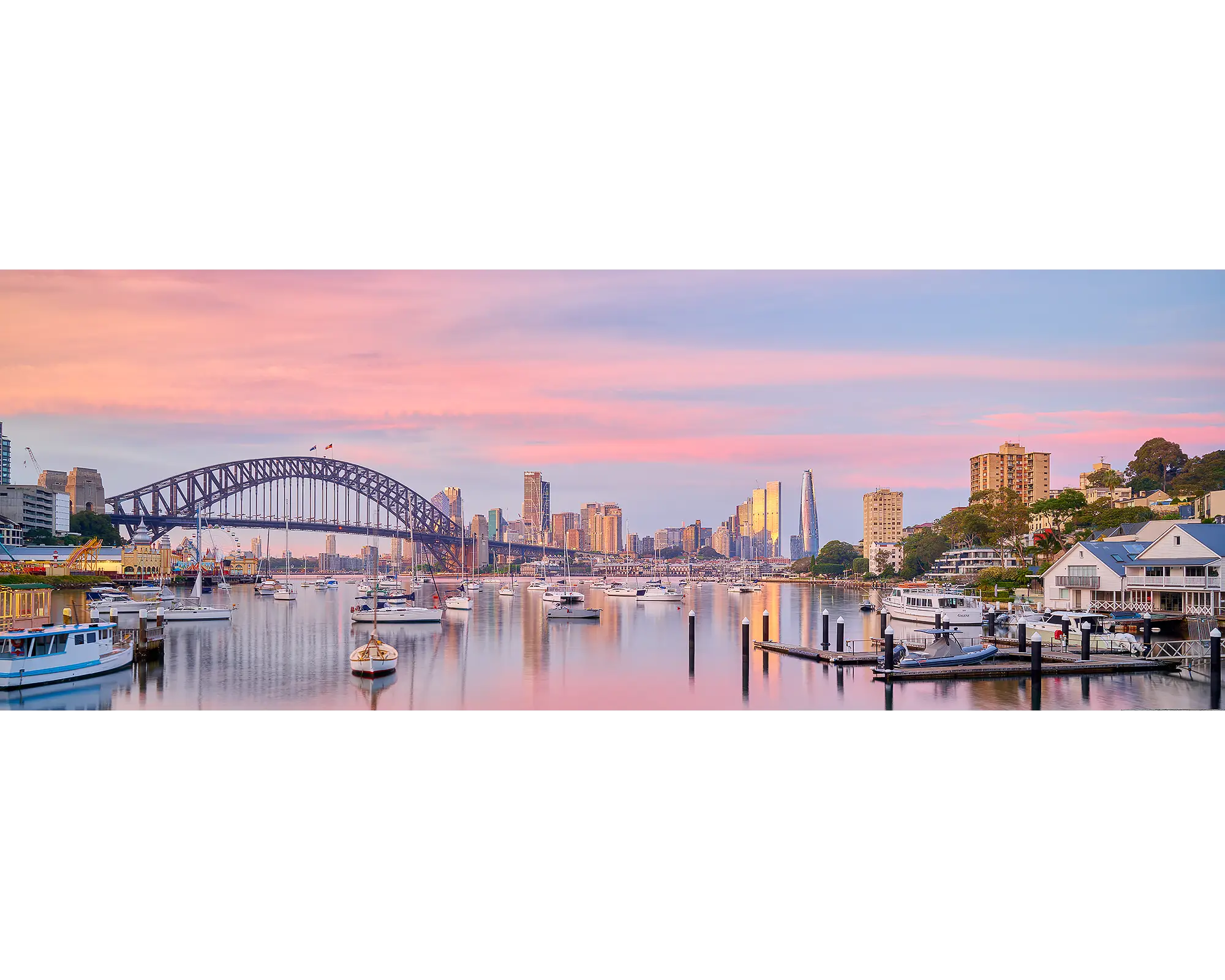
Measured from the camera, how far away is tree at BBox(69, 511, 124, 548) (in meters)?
33.3

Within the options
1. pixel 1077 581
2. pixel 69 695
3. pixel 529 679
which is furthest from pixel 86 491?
pixel 1077 581

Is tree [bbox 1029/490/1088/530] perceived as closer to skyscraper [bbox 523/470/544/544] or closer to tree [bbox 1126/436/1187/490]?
tree [bbox 1126/436/1187/490]

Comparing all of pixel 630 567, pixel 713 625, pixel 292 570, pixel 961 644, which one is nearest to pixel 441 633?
pixel 713 625

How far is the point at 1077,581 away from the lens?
1922 centimetres

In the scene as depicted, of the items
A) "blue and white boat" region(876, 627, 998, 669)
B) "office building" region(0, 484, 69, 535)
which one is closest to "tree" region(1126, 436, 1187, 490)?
"blue and white boat" region(876, 627, 998, 669)

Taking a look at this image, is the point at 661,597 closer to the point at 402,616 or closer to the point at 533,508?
the point at 533,508

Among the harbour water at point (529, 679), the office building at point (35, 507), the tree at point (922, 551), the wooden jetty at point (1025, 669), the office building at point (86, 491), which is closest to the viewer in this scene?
the harbour water at point (529, 679)

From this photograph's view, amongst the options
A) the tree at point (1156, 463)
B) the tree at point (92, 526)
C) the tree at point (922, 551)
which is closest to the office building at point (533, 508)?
the tree at point (92, 526)

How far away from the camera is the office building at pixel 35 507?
27531 millimetres

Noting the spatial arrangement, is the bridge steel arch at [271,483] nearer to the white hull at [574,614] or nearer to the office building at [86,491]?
the office building at [86,491]

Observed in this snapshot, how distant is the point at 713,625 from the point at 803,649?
32.7 feet

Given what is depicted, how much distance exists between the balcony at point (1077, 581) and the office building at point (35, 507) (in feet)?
90.6

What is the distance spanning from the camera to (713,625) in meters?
26.0
